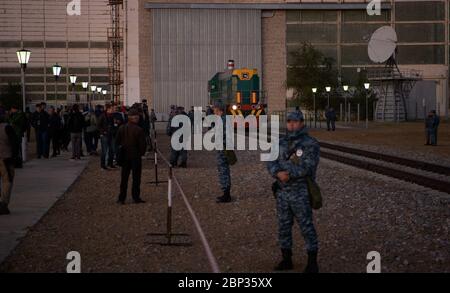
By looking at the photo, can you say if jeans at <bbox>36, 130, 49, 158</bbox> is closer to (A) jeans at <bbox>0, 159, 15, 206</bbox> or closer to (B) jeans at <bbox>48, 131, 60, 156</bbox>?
(B) jeans at <bbox>48, 131, 60, 156</bbox>

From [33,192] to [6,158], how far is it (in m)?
4.36

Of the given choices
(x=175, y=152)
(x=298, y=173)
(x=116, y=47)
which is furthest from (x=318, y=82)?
(x=298, y=173)

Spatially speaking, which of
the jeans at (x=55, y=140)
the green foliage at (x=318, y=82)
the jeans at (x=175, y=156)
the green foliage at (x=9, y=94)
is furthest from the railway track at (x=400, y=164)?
the green foliage at (x=9, y=94)

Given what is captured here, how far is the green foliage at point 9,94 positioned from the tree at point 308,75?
27147 mm

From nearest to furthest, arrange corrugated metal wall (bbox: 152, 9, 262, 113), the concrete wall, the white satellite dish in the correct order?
1. the white satellite dish
2. corrugated metal wall (bbox: 152, 9, 262, 113)
3. the concrete wall

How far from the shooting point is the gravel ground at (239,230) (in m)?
10.2

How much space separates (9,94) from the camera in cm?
7925

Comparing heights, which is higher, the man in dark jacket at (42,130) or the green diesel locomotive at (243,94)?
the green diesel locomotive at (243,94)

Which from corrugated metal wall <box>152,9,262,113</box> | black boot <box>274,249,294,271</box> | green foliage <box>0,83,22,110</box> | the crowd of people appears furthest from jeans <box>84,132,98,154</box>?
corrugated metal wall <box>152,9,262,113</box>

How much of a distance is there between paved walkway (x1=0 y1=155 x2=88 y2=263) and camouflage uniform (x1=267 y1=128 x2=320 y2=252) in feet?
13.2

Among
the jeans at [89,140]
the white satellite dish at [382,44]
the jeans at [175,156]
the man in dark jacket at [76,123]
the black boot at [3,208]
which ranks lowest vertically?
the black boot at [3,208]

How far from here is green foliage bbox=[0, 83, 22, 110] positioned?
76500 mm

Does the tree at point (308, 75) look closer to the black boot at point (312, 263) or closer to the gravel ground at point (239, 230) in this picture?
the gravel ground at point (239, 230)
